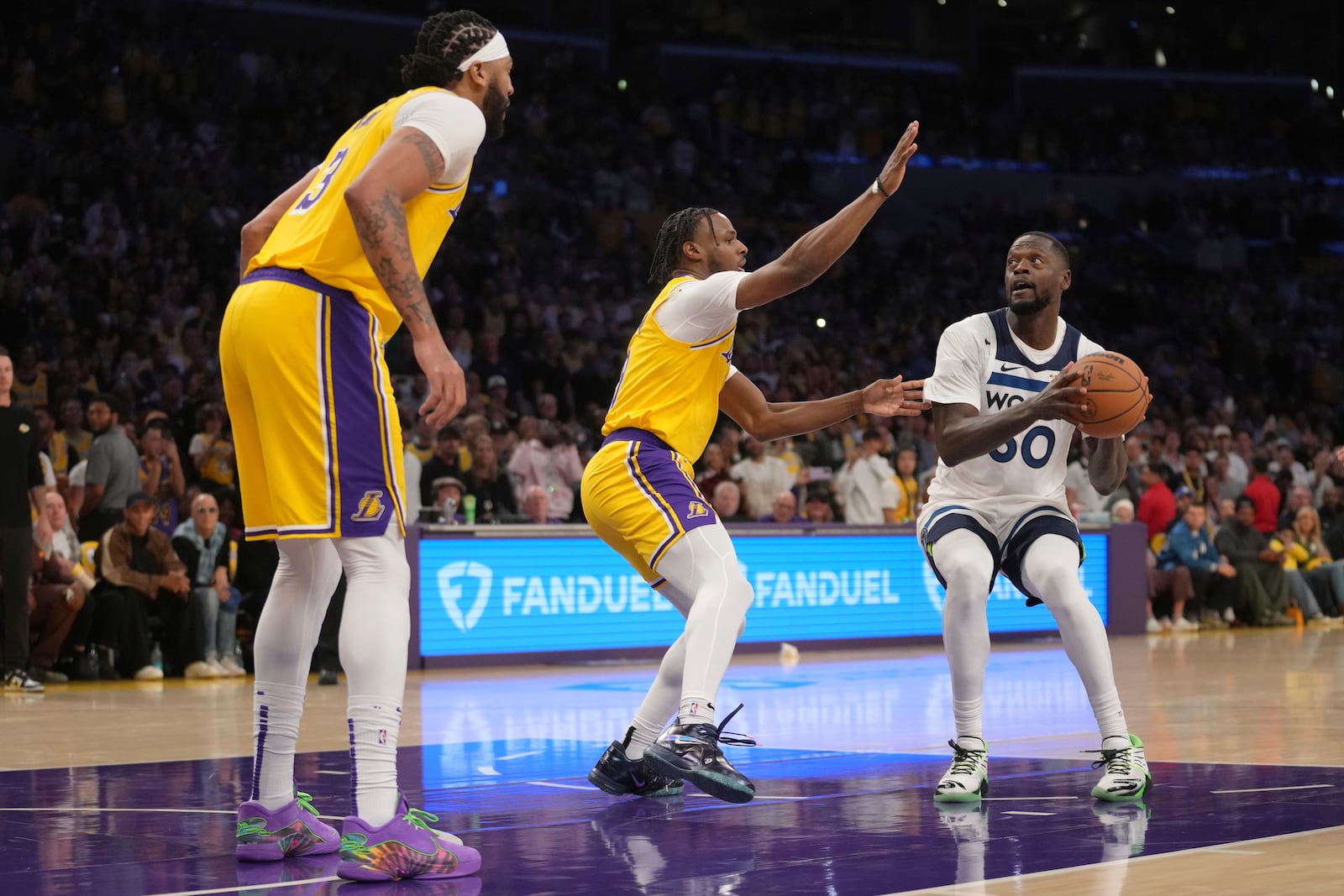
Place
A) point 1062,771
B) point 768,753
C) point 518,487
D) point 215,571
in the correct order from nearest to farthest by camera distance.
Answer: point 1062,771 → point 768,753 → point 215,571 → point 518,487

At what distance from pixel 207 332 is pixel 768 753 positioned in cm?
1152

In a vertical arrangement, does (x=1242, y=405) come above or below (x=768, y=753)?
above

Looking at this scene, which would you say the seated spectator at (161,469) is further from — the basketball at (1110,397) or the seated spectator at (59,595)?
the basketball at (1110,397)

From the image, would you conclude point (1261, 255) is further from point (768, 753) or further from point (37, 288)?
point (768, 753)

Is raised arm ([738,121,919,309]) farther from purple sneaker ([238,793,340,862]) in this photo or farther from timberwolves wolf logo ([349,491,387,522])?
purple sneaker ([238,793,340,862])

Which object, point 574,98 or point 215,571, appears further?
point 574,98

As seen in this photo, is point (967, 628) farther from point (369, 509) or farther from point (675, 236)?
point (369, 509)

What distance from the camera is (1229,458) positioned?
19.6 meters

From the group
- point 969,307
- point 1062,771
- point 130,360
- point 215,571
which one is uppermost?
point 969,307

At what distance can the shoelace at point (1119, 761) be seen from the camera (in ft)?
18.8

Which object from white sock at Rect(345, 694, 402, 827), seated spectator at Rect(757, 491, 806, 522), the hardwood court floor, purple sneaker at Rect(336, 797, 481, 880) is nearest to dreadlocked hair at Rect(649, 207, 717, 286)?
the hardwood court floor

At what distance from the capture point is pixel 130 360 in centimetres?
1608

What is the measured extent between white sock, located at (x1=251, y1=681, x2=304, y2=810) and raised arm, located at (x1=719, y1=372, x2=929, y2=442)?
223 centimetres

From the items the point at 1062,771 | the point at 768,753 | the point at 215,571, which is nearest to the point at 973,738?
the point at 1062,771
